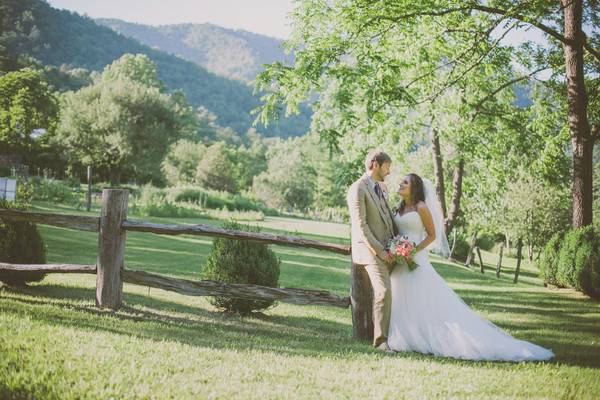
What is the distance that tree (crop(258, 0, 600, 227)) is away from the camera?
402 inches

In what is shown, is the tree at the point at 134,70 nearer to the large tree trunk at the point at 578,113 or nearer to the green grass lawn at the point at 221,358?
the large tree trunk at the point at 578,113

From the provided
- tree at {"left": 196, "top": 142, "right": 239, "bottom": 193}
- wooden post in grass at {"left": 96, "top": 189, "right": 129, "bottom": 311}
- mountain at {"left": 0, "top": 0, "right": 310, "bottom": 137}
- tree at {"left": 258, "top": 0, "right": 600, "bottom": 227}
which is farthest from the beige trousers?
mountain at {"left": 0, "top": 0, "right": 310, "bottom": 137}

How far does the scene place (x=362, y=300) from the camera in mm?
5848

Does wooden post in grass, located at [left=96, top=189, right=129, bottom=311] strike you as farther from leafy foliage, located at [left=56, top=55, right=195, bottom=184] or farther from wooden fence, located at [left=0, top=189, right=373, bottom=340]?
leafy foliage, located at [left=56, top=55, right=195, bottom=184]

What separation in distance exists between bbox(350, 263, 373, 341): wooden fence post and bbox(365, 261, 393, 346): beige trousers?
1.04 ft

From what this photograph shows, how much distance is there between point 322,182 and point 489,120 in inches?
2107

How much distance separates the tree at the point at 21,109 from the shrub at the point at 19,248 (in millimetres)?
38321

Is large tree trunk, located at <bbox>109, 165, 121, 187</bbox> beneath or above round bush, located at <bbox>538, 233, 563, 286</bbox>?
above

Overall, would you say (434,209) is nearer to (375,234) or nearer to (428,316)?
(375,234)

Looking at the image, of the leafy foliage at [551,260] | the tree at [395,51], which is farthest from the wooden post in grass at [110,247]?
the leafy foliage at [551,260]

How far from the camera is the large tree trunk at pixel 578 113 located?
452 inches

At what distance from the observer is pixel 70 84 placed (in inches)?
2854

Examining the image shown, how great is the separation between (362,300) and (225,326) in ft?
6.32

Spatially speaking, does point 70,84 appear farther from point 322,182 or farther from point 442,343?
point 442,343
